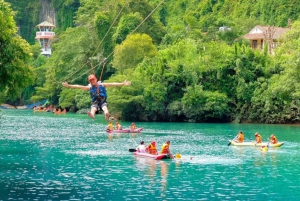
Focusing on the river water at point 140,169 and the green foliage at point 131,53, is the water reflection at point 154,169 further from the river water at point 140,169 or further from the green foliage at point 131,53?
the green foliage at point 131,53

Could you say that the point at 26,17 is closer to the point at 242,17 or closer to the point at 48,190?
the point at 242,17

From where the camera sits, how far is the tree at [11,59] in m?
28.9

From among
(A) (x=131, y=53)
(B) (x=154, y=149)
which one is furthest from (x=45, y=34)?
(B) (x=154, y=149)

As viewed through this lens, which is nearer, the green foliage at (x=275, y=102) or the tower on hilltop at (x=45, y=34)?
the green foliage at (x=275, y=102)

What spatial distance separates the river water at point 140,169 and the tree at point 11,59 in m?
4.35

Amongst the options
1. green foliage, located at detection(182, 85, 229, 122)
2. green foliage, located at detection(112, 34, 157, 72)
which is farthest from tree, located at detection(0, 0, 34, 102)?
green foliage, located at detection(112, 34, 157, 72)

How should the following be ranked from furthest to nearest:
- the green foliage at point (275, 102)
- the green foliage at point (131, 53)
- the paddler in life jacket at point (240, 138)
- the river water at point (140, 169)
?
1. the green foliage at point (131, 53)
2. the green foliage at point (275, 102)
3. the paddler in life jacket at point (240, 138)
4. the river water at point (140, 169)

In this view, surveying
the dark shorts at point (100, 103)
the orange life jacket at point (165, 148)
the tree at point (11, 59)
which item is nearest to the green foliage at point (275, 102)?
the orange life jacket at point (165, 148)

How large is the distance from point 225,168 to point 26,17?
13067 cm

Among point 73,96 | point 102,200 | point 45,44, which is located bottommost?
point 102,200

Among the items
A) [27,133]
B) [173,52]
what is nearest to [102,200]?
[27,133]

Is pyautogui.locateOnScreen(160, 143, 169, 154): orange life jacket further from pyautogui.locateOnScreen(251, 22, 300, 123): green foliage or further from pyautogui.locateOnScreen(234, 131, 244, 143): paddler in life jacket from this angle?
pyautogui.locateOnScreen(251, 22, 300, 123): green foliage

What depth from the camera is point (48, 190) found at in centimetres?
2659

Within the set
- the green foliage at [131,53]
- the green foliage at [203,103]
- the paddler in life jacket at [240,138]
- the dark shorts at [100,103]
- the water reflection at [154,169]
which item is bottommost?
the water reflection at [154,169]
